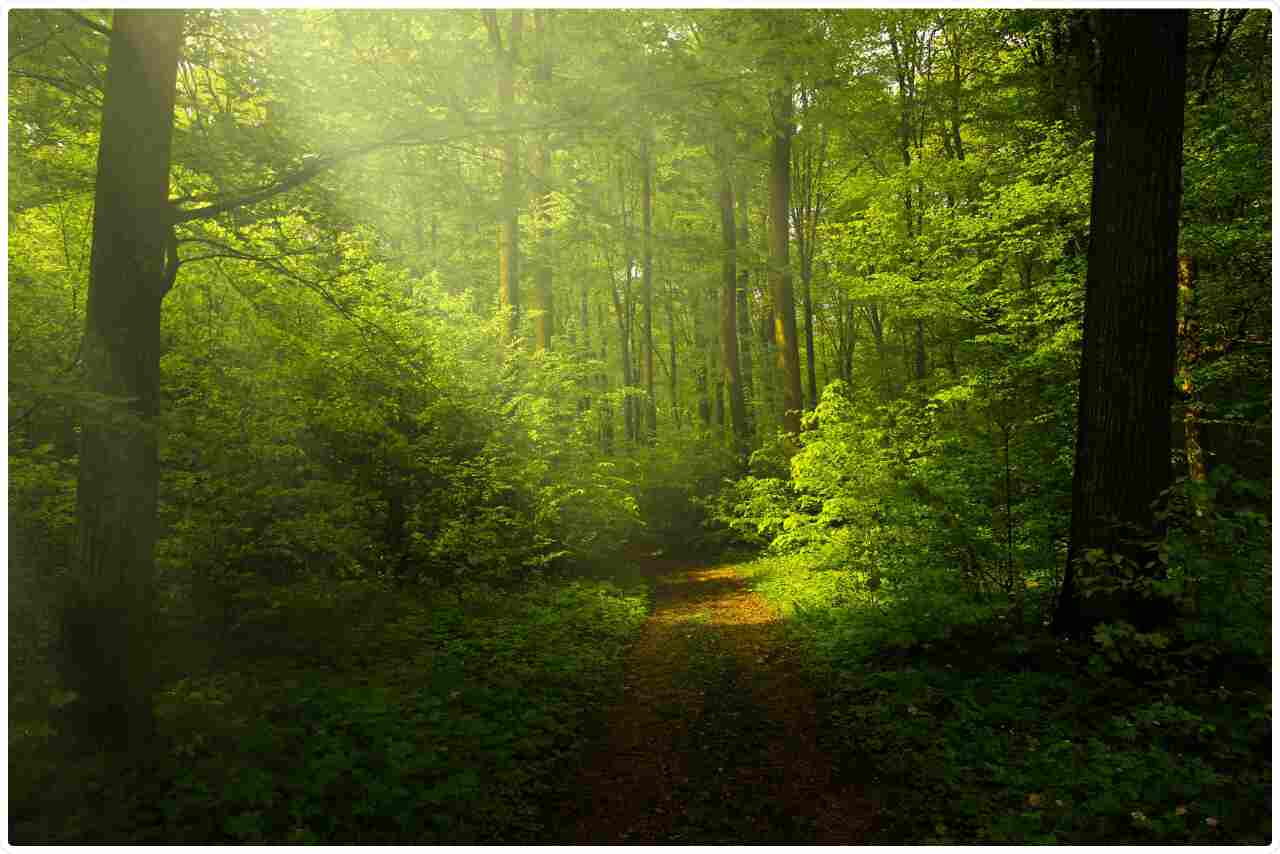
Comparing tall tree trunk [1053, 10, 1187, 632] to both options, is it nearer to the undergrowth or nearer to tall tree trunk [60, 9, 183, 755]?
the undergrowth

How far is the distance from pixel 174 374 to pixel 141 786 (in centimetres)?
410

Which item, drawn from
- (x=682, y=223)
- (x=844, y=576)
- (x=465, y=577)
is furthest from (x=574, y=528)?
(x=682, y=223)

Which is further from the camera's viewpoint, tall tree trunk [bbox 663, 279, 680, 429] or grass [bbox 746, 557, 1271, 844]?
tall tree trunk [bbox 663, 279, 680, 429]

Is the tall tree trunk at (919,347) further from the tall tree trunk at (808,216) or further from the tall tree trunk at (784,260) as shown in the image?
the tall tree trunk at (784,260)

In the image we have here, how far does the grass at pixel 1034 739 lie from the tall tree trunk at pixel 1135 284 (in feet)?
2.24

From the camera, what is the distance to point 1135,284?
554cm

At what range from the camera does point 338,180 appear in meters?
7.06

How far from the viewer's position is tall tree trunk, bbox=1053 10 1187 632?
5.50 m

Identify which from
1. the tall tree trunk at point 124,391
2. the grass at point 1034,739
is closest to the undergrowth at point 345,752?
the tall tree trunk at point 124,391

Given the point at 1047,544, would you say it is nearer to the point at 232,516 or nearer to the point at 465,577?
the point at 465,577

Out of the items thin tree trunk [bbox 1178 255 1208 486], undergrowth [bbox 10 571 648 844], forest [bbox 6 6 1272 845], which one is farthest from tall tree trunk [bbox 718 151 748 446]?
undergrowth [bbox 10 571 648 844]

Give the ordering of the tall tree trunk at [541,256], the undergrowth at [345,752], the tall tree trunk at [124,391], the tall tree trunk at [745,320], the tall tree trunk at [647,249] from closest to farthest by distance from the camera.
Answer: the undergrowth at [345,752]
the tall tree trunk at [124,391]
the tall tree trunk at [647,249]
the tall tree trunk at [541,256]
the tall tree trunk at [745,320]

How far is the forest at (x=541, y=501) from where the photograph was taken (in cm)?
436

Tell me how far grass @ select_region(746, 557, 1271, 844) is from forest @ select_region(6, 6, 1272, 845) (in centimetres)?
3
